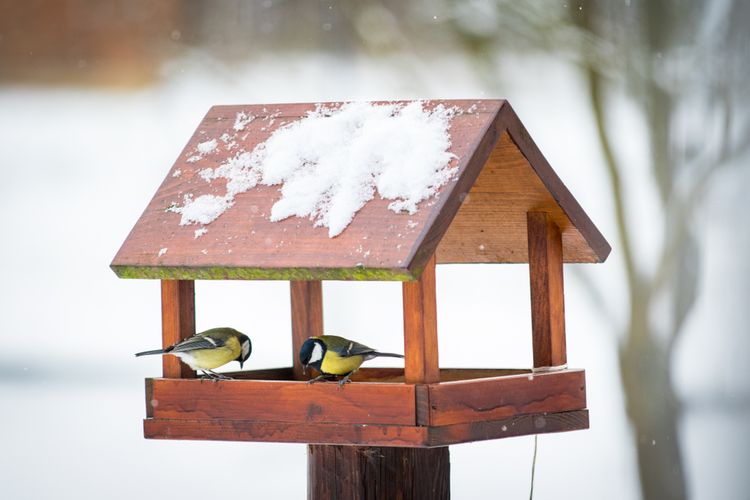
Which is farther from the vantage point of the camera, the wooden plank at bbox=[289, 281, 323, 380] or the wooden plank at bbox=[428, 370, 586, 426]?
the wooden plank at bbox=[289, 281, 323, 380]

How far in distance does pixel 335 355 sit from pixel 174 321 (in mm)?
392

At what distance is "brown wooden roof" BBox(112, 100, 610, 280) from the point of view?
216 cm

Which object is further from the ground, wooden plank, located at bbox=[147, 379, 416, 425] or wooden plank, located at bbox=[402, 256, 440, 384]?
wooden plank, located at bbox=[402, 256, 440, 384]

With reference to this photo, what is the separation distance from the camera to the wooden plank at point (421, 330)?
2.25 m

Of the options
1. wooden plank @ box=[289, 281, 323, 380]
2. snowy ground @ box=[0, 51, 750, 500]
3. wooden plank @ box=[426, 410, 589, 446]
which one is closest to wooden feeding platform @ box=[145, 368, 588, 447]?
wooden plank @ box=[426, 410, 589, 446]

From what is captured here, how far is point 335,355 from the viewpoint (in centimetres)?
→ 249

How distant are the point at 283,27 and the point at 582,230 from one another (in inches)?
105

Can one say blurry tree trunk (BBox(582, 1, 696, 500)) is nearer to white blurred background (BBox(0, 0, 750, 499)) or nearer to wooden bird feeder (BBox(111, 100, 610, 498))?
white blurred background (BBox(0, 0, 750, 499))

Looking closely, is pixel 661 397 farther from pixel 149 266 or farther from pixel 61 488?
pixel 149 266

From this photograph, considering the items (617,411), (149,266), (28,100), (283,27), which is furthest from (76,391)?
(149,266)

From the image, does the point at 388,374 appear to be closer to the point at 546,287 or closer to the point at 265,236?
the point at 546,287

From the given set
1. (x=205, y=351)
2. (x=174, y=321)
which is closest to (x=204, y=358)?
(x=205, y=351)

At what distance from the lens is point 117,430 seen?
16.6 feet

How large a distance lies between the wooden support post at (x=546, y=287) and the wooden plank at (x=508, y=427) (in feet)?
0.58
